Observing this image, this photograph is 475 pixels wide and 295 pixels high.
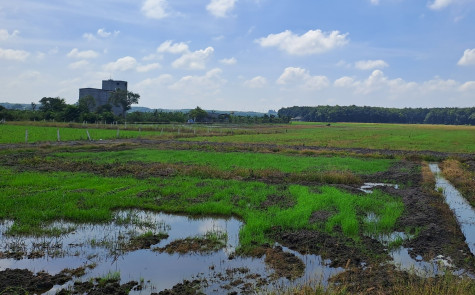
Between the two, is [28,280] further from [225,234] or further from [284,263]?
[284,263]

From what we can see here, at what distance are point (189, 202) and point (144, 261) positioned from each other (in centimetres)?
488

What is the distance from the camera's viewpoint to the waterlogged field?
685 centimetres

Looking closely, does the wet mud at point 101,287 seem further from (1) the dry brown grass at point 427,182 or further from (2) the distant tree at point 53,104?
(2) the distant tree at point 53,104

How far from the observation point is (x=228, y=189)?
48.2 feet

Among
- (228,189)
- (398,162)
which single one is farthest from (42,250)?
(398,162)

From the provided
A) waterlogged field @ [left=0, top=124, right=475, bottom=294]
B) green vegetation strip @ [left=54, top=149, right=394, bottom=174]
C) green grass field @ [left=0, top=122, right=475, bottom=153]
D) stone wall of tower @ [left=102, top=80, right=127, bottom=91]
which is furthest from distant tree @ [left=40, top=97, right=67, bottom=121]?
waterlogged field @ [left=0, top=124, right=475, bottom=294]

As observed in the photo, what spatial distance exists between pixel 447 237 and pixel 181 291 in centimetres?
729

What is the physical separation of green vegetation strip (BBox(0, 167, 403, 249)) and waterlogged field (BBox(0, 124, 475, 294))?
4 centimetres

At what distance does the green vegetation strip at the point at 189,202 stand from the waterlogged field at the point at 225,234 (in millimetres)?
44

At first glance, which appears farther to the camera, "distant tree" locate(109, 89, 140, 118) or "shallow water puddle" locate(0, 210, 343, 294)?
"distant tree" locate(109, 89, 140, 118)

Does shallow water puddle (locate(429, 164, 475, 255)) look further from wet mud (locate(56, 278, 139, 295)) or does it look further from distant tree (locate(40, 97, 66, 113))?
distant tree (locate(40, 97, 66, 113))

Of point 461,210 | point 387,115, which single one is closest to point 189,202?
point 461,210

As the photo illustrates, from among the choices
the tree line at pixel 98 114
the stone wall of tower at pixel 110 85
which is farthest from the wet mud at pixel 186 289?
the stone wall of tower at pixel 110 85

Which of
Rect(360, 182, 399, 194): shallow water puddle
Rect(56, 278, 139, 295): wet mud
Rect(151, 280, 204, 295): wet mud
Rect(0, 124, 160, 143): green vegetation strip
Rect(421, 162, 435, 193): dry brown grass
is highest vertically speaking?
Rect(0, 124, 160, 143): green vegetation strip
